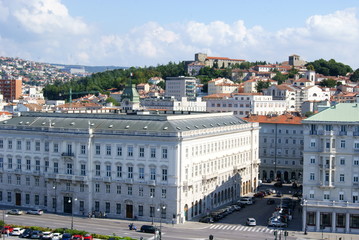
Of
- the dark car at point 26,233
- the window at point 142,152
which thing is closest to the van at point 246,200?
the window at point 142,152

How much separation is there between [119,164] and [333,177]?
28.9 metres

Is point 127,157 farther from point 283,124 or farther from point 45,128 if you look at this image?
point 283,124

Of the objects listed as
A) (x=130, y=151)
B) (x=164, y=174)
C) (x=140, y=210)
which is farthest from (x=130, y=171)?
(x=140, y=210)

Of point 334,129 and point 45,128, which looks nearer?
point 334,129

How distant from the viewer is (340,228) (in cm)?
8306

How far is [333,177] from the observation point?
84062mm

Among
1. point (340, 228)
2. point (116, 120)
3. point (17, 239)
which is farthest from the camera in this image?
point (116, 120)

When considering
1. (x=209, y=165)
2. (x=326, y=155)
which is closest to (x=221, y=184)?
(x=209, y=165)

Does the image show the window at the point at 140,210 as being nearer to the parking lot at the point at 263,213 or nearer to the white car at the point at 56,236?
the parking lot at the point at 263,213

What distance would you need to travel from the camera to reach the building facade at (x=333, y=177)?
83.2m

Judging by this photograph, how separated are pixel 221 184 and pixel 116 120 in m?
19.0

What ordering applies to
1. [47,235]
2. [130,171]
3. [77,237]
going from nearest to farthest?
[77,237], [47,235], [130,171]

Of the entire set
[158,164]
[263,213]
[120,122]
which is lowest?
[263,213]

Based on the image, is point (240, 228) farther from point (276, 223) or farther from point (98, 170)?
point (98, 170)
